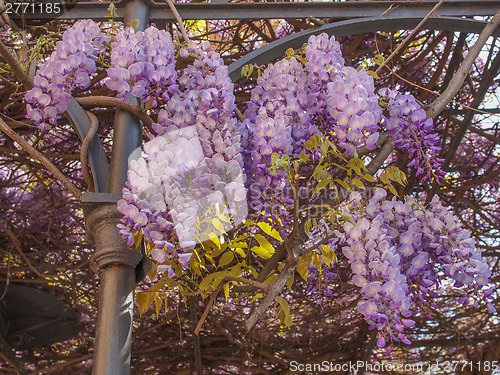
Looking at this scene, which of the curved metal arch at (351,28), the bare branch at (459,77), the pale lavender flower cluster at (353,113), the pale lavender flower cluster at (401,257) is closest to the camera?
the pale lavender flower cluster at (401,257)

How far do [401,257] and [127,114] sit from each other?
1.92 feet

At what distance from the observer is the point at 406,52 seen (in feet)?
7.37

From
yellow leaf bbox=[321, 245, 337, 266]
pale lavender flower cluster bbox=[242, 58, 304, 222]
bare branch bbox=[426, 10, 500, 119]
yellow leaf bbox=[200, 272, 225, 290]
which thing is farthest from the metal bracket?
bare branch bbox=[426, 10, 500, 119]

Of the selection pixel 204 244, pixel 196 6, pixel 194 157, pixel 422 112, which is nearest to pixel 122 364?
pixel 204 244

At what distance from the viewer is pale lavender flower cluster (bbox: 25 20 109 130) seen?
0.90 meters

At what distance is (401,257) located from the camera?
912 millimetres

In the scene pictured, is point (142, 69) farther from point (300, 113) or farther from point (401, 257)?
point (401, 257)

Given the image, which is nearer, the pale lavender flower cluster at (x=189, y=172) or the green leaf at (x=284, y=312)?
the pale lavender flower cluster at (x=189, y=172)

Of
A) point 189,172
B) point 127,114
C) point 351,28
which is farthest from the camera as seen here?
point 351,28

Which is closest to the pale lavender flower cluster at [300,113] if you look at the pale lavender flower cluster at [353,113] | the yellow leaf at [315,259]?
the pale lavender flower cluster at [353,113]

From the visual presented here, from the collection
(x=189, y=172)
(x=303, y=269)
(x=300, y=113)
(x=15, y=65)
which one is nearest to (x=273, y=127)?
(x=300, y=113)

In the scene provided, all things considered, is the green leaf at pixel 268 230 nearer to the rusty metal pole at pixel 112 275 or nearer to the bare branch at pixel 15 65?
the rusty metal pole at pixel 112 275

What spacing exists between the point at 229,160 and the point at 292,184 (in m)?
0.11

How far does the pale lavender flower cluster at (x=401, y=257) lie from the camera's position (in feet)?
2.47
